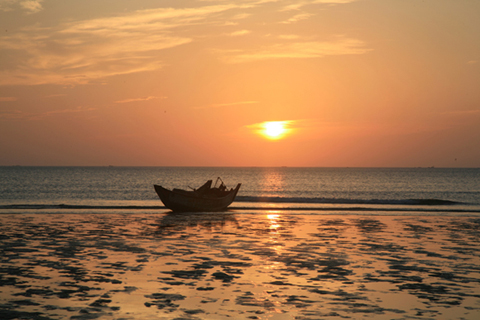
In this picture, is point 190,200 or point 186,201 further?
point 190,200

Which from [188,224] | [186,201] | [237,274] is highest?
[186,201]

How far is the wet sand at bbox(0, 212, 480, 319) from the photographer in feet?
35.0

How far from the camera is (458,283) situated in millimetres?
13422

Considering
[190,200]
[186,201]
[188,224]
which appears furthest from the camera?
[190,200]

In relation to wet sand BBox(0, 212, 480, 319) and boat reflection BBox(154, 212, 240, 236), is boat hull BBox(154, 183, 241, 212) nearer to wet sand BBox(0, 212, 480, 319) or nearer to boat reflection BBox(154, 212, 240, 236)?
boat reflection BBox(154, 212, 240, 236)

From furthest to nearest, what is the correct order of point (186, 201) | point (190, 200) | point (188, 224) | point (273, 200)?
point (273, 200) < point (190, 200) < point (186, 201) < point (188, 224)

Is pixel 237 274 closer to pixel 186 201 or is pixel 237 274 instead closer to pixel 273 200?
pixel 186 201

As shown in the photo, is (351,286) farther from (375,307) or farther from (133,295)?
(133,295)

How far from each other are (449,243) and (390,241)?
2619 mm

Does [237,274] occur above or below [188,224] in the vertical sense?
above

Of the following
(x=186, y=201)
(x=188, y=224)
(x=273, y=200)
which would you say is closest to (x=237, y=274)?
(x=188, y=224)

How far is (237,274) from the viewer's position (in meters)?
14.4

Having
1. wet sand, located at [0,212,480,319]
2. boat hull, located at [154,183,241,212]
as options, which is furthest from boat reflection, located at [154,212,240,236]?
boat hull, located at [154,183,241,212]

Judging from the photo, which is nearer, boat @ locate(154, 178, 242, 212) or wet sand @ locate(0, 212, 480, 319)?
wet sand @ locate(0, 212, 480, 319)
